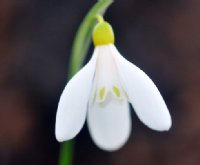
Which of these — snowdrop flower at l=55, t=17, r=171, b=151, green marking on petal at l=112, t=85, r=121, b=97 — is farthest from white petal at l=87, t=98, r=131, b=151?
green marking on petal at l=112, t=85, r=121, b=97

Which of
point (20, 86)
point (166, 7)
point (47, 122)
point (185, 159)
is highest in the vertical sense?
point (166, 7)

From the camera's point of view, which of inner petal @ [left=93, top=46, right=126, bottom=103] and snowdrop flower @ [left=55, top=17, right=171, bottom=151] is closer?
snowdrop flower @ [left=55, top=17, right=171, bottom=151]

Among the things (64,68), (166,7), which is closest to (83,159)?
(64,68)

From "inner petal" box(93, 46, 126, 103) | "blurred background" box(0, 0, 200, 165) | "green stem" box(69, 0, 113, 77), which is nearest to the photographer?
"inner petal" box(93, 46, 126, 103)

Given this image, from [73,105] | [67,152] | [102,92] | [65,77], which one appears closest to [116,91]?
[102,92]

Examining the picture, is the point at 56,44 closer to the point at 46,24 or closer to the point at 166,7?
the point at 46,24

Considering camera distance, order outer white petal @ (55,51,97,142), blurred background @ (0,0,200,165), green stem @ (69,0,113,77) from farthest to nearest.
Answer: blurred background @ (0,0,200,165) → green stem @ (69,0,113,77) → outer white petal @ (55,51,97,142)

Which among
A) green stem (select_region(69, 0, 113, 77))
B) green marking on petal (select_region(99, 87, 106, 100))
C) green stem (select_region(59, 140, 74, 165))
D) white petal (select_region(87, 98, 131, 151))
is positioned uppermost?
green stem (select_region(69, 0, 113, 77))

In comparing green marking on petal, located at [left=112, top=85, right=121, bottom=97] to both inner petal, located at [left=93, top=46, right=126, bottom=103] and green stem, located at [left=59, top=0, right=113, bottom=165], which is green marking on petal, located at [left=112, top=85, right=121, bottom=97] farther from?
green stem, located at [left=59, top=0, right=113, bottom=165]

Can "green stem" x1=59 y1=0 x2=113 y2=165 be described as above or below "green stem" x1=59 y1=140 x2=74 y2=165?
above
